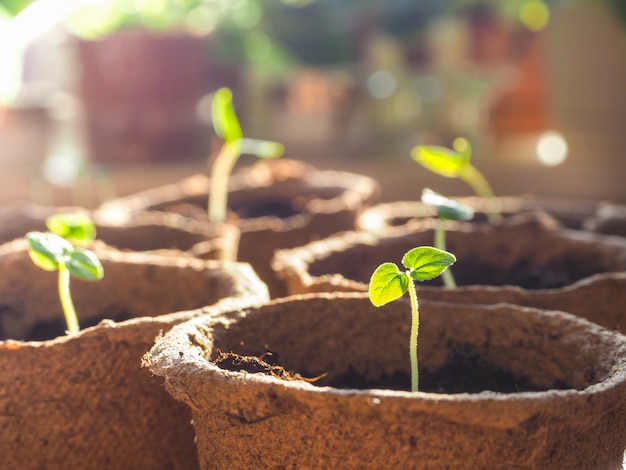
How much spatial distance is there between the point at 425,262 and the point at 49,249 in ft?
1.42

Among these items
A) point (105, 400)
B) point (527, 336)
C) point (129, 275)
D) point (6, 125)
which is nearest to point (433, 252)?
point (527, 336)

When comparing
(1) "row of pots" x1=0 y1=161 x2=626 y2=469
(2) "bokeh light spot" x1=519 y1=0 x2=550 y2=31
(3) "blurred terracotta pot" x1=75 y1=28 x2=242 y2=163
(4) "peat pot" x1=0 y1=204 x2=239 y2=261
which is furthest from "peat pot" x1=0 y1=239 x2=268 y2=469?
(2) "bokeh light spot" x1=519 y1=0 x2=550 y2=31

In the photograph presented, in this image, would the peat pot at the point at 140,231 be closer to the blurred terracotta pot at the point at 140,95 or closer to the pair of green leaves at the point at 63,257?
the pair of green leaves at the point at 63,257

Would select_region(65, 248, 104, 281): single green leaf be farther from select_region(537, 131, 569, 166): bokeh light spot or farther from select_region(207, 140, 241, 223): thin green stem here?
select_region(537, 131, 569, 166): bokeh light spot

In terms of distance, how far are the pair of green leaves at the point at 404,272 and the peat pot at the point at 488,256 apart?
0.33 meters

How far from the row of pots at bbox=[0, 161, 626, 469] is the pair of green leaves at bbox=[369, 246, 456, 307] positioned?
4.6 inches

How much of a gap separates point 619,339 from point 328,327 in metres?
0.31

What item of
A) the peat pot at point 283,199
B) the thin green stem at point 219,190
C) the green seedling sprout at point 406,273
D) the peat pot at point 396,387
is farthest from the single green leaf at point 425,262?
the thin green stem at point 219,190

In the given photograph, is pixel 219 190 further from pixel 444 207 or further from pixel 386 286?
pixel 386 286

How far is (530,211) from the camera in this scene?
1.88 meters

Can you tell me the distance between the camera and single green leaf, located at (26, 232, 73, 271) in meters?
1.04

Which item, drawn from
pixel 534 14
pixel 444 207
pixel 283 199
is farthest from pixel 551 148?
pixel 444 207

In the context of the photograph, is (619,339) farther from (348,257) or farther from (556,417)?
(348,257)

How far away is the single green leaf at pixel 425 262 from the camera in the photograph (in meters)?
0.87
